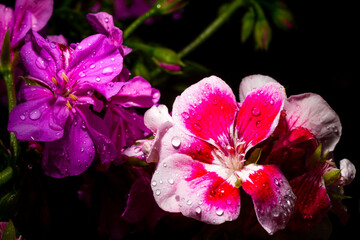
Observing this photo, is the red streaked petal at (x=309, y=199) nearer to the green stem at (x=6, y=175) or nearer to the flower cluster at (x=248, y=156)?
the flower cluster at (x=248, y=156)

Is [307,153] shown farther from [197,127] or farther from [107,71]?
[107,71]

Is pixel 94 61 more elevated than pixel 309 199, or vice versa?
pixel 94 61

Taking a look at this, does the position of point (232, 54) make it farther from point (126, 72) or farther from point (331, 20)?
point (126, 72)

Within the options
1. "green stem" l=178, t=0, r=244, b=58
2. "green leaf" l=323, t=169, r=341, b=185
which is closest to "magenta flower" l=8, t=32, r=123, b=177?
"green leaf" l=323, t=169, r=341, b=185

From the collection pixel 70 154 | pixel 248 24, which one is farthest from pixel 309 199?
pixel 248 24

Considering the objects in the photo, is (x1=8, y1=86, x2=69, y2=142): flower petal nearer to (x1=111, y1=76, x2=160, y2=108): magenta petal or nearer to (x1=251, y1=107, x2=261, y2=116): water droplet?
(x1=111, y1=76, x2=160, y2=108): magenta petal

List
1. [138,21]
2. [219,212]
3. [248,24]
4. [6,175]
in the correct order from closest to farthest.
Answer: [219,212] < [6,175] < [138,21] < [248,24]
